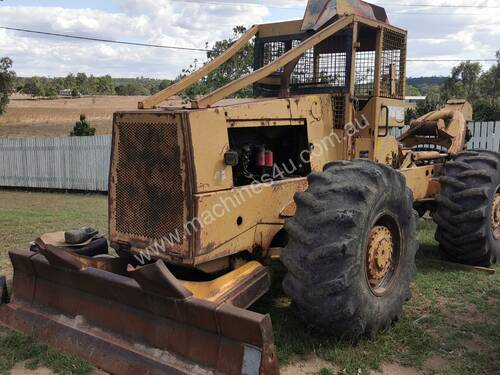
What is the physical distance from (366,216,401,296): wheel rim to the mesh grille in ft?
5.45

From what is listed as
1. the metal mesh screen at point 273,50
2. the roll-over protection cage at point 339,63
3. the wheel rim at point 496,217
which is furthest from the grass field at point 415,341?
the metal mesh screen at point 273,50

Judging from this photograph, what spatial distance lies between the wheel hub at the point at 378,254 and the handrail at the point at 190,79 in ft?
7.40

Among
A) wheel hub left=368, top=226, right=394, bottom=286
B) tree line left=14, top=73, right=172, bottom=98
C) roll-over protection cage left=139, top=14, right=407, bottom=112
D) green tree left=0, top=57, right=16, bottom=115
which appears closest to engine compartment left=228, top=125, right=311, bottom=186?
A: roll-over protection cage left=139, top=14, right=407, bottom=112

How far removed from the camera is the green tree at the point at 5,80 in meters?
26.6

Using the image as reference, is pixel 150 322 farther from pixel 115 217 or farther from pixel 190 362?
pixel 115 217

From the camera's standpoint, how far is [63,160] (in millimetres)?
17609

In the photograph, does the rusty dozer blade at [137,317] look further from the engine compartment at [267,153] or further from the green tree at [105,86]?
the green tree at [105,86]

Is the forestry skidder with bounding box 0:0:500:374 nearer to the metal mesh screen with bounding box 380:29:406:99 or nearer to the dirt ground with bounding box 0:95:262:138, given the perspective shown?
the metal mesh screen with bounding box 380:29:406:99

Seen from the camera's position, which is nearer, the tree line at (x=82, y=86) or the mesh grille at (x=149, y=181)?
the mesh grille at (x=149, y=181)

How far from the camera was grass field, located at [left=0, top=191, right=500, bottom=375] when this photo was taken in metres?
4.21

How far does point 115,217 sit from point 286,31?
2790 mm

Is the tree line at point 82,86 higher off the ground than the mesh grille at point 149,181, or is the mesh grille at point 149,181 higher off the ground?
the tree line at point 82,86

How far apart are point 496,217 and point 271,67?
160 inches

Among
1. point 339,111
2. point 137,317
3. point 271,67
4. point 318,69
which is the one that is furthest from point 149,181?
point 318,69
